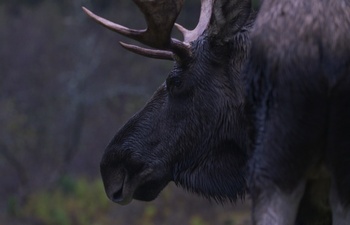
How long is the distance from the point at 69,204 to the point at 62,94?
4.84 meters

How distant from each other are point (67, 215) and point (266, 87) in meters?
13.2

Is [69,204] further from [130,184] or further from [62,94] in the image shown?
[130,184]

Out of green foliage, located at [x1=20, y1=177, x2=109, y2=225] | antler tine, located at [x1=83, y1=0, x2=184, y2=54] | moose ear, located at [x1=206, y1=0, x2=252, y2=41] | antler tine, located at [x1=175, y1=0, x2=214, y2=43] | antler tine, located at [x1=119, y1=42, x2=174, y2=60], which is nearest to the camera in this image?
antler tine, located at [x1=83, y1=0, x2=184, y2=54]

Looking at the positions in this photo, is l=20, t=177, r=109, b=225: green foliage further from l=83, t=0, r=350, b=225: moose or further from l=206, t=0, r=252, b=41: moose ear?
l=206, t=0, r=252, b=41: moose ear

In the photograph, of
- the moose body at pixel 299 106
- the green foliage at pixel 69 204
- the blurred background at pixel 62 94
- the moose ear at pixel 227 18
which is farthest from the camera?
the blurred background at pixel 62 94

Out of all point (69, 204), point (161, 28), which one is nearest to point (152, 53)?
point (161, 28)

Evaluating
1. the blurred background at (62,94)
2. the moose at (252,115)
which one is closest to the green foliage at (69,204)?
the blurred background at (62,94)

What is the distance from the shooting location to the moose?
4.77 m

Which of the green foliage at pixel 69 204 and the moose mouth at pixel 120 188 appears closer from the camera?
the moose mouth at pixel 120 188

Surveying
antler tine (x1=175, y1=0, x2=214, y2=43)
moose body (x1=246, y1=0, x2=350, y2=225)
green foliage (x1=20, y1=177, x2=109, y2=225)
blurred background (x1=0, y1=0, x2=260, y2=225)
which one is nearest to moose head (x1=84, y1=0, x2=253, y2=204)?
antler tine (x1=175, y1=0, x2=214, y2=43)

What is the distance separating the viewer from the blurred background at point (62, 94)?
2048 cm

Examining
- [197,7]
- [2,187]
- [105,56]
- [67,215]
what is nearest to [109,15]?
[105,56]

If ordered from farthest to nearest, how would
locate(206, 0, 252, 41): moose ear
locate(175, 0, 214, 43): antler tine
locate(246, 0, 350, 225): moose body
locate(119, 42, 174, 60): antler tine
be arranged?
1. locate(119, 42, 174, 60): antler tine
2. locate(175, 0, 214, 43): antler tine
3. locate(206, 0, 252, 41): moose ear
4. locate(246, 0, 350, 225): moose body

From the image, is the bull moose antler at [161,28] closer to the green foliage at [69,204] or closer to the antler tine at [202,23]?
the antler tine at [202,23]
